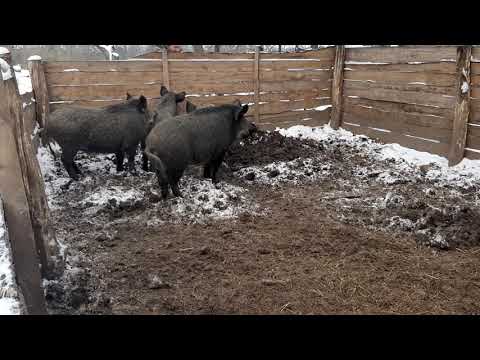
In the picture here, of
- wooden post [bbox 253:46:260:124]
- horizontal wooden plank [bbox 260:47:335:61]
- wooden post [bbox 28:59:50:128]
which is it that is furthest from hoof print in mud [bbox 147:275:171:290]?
horizontal wooden plank [bbox 260:47:335:61]

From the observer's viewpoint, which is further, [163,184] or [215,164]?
[215,164]

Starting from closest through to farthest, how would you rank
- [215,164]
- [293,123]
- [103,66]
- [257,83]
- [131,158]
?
[215,164], [131,158], [103,66], [257,83], [293,123]

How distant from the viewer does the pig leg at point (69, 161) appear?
6340 mm

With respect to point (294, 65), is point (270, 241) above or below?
below

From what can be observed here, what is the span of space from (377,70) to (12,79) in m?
8.21

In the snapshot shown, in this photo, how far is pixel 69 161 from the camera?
6.40 m

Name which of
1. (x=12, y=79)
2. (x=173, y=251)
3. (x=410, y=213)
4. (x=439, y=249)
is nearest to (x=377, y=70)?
(x=410, y=213)

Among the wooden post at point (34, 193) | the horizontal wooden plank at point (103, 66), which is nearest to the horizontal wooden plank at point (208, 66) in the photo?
the horizontal wooden plank at point (103, 66)

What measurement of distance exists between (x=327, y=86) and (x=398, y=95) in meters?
2.32

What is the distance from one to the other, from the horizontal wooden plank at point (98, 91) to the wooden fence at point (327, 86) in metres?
0.02

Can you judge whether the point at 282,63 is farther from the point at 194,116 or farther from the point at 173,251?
the point at 173,251

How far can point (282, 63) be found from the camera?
32.0 ft

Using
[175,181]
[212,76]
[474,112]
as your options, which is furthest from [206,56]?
[474,112]

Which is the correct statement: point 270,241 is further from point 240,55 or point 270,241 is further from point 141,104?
point 240,55
